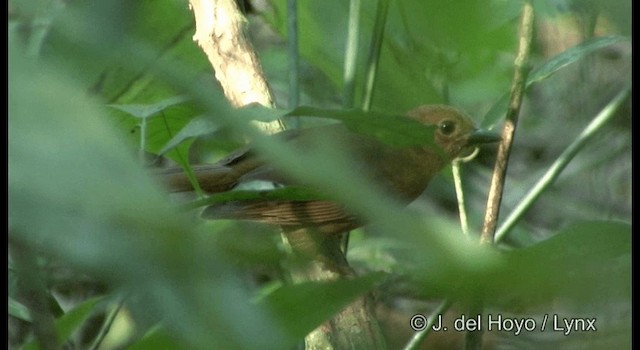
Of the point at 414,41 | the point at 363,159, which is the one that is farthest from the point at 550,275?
the point at 363,159

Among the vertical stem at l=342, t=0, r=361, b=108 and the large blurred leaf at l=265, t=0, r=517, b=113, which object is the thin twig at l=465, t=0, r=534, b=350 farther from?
the vertical stem at l=342, t=0, r=361, b=108

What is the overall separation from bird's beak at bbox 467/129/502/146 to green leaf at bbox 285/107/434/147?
135cm

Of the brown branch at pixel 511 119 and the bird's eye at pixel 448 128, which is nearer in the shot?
the brown branch at pixel 511 119

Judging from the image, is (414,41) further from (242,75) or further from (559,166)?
(242,75)

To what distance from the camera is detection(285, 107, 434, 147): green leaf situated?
642 mm

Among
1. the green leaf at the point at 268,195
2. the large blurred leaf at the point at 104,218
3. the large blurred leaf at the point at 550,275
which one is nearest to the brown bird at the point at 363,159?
the green leaf at the point at 268,195

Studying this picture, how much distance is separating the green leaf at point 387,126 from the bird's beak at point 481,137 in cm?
135

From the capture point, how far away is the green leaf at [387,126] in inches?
25.3

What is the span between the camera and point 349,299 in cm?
42

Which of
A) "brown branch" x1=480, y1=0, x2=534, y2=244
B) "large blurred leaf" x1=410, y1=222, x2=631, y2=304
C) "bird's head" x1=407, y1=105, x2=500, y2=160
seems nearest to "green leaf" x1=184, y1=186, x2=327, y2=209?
"large blurred leaf" x1=410, y1=222, x2=631, y2=304

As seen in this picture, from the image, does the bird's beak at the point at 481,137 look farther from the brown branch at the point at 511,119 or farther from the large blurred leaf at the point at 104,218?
the large blurred leaf at the point at 104,218

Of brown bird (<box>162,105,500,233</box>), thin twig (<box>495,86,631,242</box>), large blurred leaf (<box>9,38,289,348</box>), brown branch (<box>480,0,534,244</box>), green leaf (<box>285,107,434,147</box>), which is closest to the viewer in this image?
large blurred leaf (<box>9,38,289,348</box>)

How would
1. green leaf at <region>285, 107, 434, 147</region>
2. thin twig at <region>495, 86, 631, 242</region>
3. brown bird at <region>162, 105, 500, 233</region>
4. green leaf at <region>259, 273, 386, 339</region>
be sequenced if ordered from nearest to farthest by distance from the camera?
green leaf at <region>259, 273, 386, 339</region>, green leaf at <region>285, 107, 434, 147</region>, thin twig at <region>495, 86, 631, 242</region>, brown bird at <region>162, 105, 500, 233</region>

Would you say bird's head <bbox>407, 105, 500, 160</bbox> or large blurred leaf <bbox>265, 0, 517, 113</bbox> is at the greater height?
bird's head <bbox>407, 105, 500, 160</bbox>
